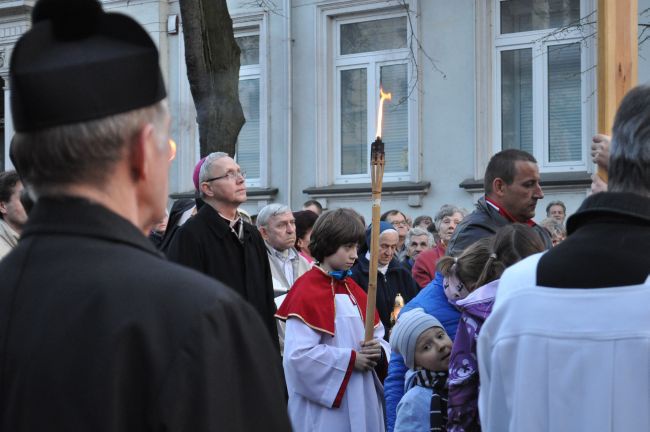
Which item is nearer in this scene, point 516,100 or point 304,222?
point 304,222

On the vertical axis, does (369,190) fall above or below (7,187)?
below

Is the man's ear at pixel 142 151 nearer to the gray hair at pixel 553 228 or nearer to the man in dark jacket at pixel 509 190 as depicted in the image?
the man in dark jacket at pixel 509 190

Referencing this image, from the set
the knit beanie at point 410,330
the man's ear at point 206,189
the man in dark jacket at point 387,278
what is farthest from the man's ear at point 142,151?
the man in dark jacket at point 387,278

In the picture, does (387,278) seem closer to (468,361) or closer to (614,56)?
(468,361)

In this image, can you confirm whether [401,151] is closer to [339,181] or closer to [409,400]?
[339,181]

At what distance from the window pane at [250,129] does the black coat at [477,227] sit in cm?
1046

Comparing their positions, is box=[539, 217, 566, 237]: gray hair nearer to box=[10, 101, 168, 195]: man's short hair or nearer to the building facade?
the building facade

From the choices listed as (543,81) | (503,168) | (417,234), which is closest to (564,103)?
(543,81)

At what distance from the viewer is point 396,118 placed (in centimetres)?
1473

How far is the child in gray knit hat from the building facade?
8.77 meters

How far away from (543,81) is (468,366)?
10.4m

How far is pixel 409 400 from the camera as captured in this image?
4.41 m

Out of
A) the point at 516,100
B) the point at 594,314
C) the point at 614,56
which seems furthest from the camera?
the point at 516,100

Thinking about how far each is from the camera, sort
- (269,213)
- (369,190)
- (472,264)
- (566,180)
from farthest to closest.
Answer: (369,190)
(566,180)
(269,213)
(472,264)
